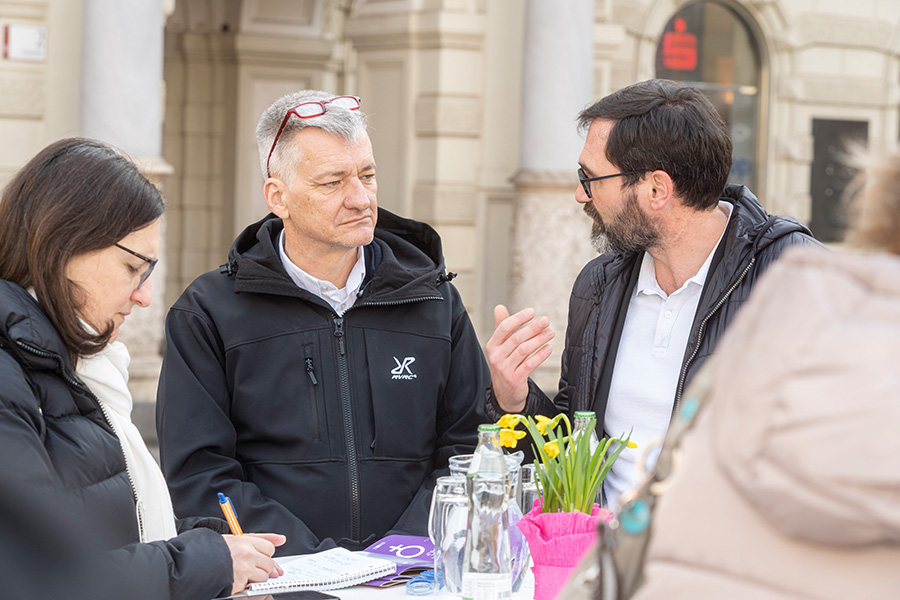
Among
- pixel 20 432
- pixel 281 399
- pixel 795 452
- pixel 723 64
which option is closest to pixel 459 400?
pixel 281 399

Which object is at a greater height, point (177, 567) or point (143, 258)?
point (143, 258)

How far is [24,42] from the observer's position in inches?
288

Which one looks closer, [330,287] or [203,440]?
[203,440]

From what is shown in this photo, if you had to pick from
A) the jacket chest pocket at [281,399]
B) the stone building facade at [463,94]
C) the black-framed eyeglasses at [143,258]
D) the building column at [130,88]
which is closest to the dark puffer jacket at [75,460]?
the black-framed eyeglasses at [143,258]

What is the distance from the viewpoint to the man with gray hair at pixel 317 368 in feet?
9.23

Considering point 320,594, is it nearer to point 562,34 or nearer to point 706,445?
point 706,445

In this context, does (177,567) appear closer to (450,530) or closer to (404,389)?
(450,530)

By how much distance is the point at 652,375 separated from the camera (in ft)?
9.14

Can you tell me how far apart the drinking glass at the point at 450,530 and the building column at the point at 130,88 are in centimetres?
514

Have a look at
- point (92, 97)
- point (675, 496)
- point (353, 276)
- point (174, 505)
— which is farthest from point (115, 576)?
point (92, 97)

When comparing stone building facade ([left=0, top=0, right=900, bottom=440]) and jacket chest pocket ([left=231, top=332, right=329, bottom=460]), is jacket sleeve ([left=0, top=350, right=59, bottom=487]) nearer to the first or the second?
jacket chest pocket ([left=231, top=332, right=329, bottom=460])

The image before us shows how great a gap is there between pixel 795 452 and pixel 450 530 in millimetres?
1219

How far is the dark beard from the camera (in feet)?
9.34

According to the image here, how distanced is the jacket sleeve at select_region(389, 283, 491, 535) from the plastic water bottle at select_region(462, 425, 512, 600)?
94 centimetres
